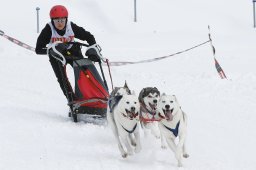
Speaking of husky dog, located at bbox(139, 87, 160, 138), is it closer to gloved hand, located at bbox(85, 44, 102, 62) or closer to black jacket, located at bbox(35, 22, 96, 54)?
gloved hand, located at bbox(85, 44, 102, 62)

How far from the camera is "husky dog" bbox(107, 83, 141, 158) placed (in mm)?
4812

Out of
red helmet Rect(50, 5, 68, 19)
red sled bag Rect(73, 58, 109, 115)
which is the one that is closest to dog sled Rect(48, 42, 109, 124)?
red sled bag Rect(73, 58, 109, 115)

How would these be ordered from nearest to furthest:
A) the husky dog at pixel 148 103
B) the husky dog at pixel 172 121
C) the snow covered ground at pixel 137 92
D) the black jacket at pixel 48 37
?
the husky dog at pixel 172 121, the snow covered ground at pixel 137 92, the husky dog at pixel 148 103, the black jacket at pixel 48 37

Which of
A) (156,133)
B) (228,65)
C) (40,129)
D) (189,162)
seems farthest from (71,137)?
(228,65)

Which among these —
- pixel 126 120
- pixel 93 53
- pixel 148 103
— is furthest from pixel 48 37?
pixel 126 120

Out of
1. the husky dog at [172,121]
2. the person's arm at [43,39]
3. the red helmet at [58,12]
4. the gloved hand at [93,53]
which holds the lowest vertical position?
the husky dog at [172,121]

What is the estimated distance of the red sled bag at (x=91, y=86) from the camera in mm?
6055

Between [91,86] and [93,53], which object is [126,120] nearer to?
[91,86]

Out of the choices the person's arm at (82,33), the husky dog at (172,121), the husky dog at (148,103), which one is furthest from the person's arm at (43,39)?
the husky dog at (172,121)

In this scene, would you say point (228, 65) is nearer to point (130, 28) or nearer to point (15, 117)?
point (15, 117)

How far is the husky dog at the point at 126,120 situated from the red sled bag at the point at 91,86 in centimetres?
93

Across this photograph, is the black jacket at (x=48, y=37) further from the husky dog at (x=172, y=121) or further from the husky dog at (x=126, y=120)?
the husky dog at (x=172, y=121)

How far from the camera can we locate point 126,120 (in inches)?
192

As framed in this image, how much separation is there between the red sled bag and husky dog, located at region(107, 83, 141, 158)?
0.93 meters
